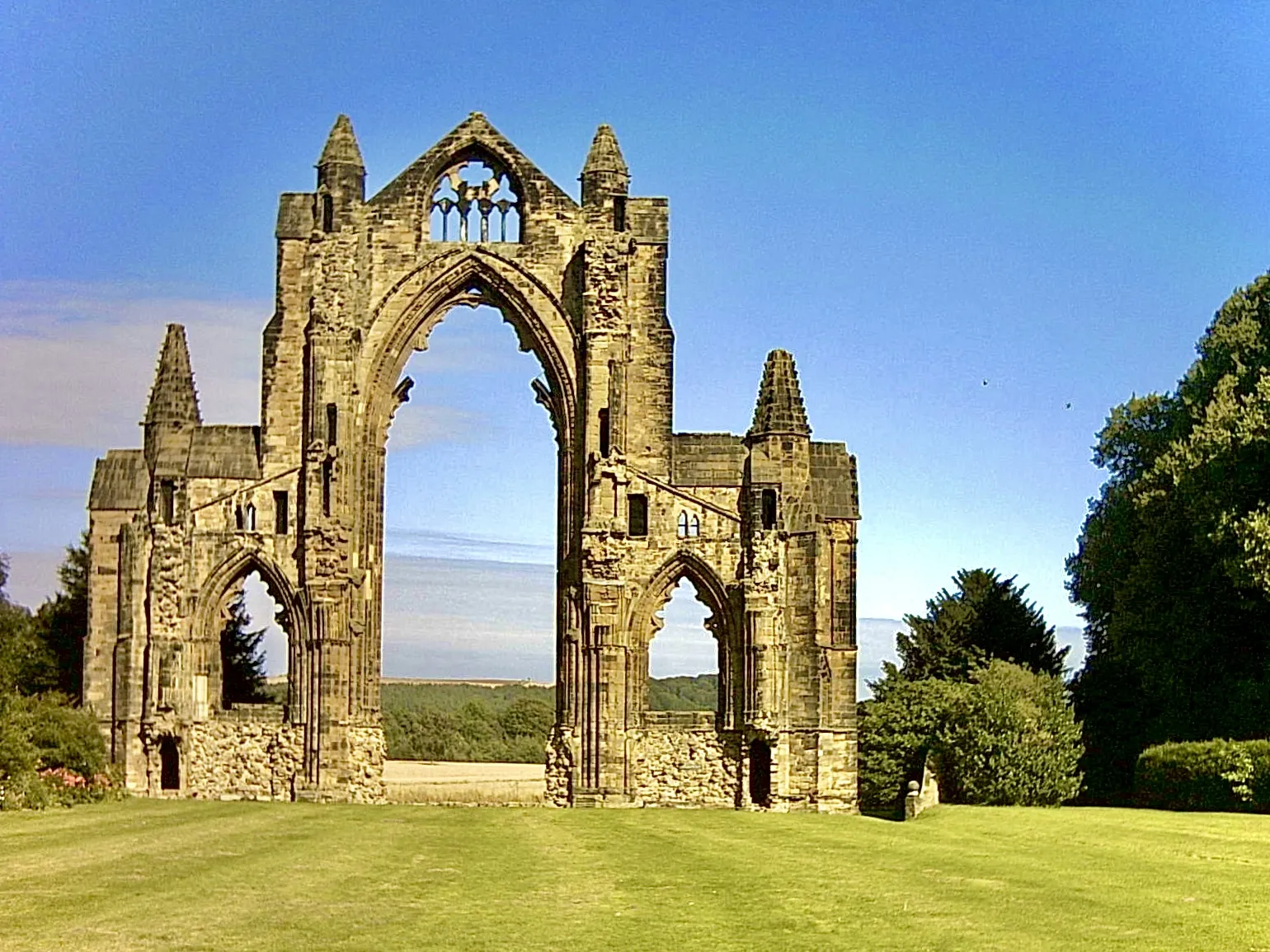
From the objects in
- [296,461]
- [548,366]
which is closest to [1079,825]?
[548,366]

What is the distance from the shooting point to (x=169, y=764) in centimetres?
3741

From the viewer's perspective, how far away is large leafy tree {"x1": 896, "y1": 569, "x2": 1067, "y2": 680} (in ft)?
150

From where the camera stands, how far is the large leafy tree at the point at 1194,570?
3618 cm

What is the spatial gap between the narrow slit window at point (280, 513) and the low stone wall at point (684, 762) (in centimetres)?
801

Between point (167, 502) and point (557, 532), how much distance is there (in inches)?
304

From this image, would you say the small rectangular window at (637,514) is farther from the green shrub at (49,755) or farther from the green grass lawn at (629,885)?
the green shrub at (49,755)

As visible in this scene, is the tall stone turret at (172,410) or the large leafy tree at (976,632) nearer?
the tall stone turret at (172,410)

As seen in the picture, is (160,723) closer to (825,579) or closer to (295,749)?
(295,749)

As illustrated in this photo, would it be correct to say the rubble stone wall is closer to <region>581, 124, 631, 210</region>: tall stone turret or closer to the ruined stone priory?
the ruined stone priory

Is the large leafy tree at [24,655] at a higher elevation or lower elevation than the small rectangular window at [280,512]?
lower

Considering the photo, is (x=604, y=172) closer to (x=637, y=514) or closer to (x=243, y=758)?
(x=637, y=514)

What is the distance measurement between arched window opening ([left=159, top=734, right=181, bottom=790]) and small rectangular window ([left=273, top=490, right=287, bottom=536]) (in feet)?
15.0

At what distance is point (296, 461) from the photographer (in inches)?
1500

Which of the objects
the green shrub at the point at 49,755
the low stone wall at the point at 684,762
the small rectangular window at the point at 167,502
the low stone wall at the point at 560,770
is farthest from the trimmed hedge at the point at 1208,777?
the small rectangular window at the point at 167,502
